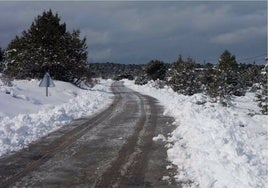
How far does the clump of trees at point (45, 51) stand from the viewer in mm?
44656

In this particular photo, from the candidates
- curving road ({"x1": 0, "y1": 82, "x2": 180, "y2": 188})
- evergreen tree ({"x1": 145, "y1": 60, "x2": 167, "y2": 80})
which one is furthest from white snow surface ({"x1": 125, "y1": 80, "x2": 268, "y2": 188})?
evergreen tree ({"x1": 145, "y1": 60, "x2": 167, "y2": 80})

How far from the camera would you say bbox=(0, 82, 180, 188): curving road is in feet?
27.9

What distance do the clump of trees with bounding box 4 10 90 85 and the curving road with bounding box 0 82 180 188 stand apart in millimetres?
29706

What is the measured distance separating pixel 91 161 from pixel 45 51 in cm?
3551

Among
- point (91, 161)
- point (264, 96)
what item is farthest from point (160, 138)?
point (264, 96)

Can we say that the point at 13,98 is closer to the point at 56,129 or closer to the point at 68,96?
the point at 56,129

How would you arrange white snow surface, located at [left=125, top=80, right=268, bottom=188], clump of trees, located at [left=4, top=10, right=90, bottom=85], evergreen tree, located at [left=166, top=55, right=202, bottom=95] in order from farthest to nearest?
evergreen tree, located at [left=166, top=55, right=202, bottom=95] < clump of trees, located at [left=4, top=10, right=90, bottom=85] < white snow surface, located at [left=125, top=80, right=268, bottom=188]

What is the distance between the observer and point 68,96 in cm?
3519

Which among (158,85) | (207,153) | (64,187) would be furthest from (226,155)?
(158,85)

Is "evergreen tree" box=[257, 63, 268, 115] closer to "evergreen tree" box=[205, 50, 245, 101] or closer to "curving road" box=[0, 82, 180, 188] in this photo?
"evergreen tree" box=[205, 50, 245, 101]

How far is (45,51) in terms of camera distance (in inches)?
1759

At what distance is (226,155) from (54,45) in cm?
3777

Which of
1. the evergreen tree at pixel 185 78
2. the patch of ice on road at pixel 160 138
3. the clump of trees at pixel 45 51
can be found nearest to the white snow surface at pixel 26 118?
the patch of ice on road at pixel 160 138

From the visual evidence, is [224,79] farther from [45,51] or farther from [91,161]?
[91,161]
